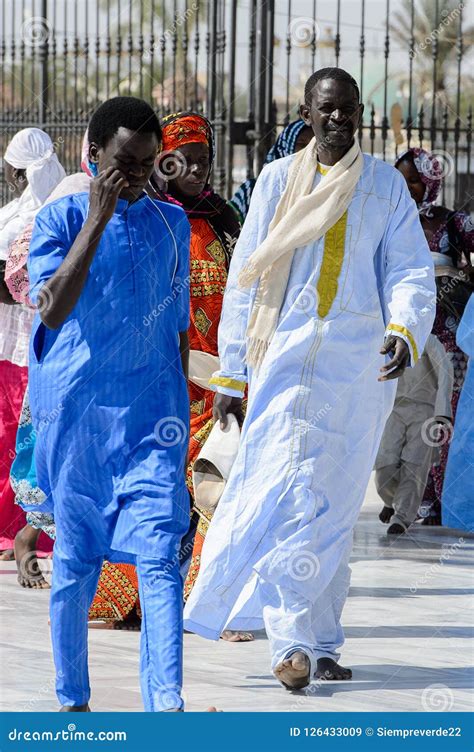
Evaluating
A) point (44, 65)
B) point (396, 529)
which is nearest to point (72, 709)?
point (396, 529)

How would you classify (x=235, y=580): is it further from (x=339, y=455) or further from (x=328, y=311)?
(x=328, y=311)

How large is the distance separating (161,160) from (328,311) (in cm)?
143

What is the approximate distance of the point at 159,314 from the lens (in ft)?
14.3

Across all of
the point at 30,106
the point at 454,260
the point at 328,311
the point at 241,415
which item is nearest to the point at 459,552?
the point at 454,260

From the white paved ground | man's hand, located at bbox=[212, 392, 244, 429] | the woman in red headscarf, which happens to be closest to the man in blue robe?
the white paved ground

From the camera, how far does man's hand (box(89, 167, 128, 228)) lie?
4.15 m

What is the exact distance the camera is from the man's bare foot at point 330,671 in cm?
539

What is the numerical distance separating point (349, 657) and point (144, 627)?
1855 millimetres

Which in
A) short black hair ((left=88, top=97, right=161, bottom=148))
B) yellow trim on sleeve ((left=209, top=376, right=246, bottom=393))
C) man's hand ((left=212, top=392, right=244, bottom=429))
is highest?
short black hair ((left=88, top=97, right=161, bottom=148))

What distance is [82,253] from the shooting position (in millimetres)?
4145

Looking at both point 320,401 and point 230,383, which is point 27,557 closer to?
point 230,383

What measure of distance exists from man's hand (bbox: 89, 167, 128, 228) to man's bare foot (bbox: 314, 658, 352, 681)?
1963 millimetres

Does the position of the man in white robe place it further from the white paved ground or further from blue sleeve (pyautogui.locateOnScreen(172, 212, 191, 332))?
blue sleeve (pyautogui.locateOnScreen(172, 212, 191, 332))

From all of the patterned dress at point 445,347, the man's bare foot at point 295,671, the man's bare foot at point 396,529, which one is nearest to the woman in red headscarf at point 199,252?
the man's bare foot at point 295,671
